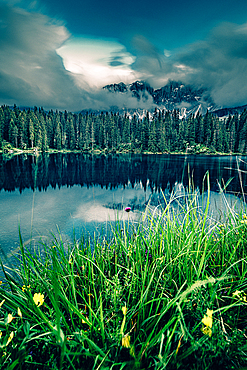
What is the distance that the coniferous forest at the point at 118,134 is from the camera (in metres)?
67.9

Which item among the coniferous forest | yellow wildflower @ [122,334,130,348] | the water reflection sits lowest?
the water reflection

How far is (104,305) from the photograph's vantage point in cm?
180

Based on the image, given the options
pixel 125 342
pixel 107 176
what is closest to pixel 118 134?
pixel 107 176

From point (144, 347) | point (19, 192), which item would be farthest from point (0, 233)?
point (19, 192)

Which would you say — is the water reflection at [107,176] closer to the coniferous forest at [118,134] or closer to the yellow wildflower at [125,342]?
the yellow wildflower at [125,342]

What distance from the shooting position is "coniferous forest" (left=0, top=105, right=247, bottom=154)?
6793cm

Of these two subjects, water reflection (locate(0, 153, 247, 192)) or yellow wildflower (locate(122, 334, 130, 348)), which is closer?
yellow wildflower (locate(122, 334, 130, 348))

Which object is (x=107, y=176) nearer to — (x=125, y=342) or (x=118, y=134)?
(x=125, y=342)

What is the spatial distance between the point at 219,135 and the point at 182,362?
85.9 metres

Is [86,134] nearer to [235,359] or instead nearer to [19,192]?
[19,192]

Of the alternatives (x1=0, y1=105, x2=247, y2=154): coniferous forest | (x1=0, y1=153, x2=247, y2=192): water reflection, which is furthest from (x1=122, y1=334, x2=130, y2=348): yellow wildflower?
(x1=0, y1=105, x2=247, y2=154): coniferous forest

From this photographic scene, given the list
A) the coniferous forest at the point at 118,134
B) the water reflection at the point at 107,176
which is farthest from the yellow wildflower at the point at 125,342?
the coniferous forest at the point at 118,134

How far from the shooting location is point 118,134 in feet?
284

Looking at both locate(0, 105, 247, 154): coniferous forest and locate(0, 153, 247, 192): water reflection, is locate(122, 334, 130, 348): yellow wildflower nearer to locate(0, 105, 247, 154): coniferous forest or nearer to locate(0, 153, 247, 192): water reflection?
locate(0, 153, 247, 192): water reflection
